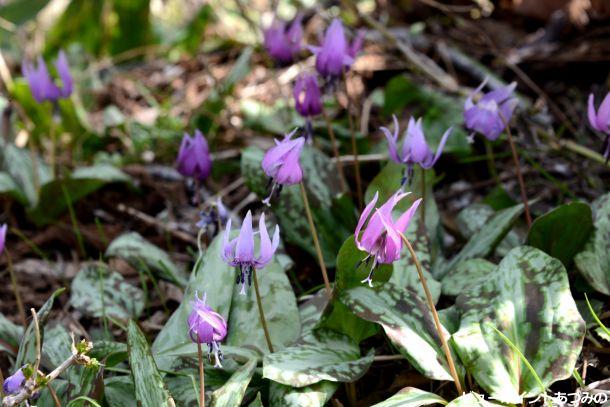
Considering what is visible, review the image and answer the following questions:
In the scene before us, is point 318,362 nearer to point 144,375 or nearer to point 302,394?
point 302,394

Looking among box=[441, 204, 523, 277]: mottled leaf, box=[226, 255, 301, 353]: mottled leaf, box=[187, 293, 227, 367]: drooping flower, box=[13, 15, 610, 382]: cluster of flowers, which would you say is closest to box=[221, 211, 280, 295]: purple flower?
box=[13, 15, 610, 382]: cluster of flowers

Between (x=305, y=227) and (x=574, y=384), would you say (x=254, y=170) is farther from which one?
(x=574, y=384)

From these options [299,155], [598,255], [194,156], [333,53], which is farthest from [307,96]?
[598,255]

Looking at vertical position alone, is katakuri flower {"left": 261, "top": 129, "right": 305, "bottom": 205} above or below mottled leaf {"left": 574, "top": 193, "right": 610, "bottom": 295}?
above

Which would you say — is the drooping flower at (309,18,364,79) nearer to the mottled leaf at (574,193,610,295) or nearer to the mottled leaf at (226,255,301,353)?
the mottled leaf at (226,255,301,353)

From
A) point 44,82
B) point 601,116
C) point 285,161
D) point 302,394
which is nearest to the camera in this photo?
point 302,394

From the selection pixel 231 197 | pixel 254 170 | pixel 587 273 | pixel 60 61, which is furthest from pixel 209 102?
pixel 587 273

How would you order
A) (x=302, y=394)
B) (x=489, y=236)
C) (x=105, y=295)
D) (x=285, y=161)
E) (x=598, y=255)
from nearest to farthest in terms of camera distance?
(x=302, y=394) < (x=285, y=161) < (x=598, y=255) < (x=489, y=236) < (x=105, y=295)

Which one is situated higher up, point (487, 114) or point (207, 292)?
point (487, 114)
